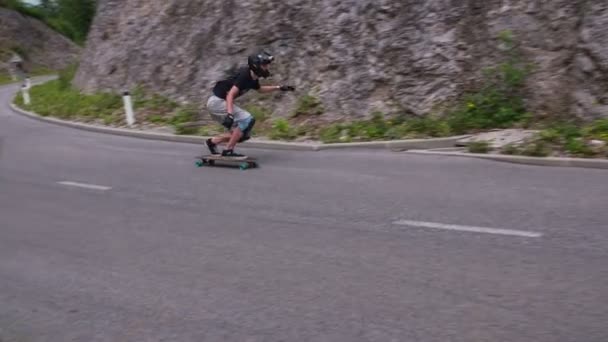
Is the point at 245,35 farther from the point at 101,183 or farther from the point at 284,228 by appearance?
the point at 284,228

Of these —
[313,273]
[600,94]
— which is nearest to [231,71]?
[600,94]

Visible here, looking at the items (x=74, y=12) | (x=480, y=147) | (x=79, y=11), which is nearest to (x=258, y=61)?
(x=480, y=147)

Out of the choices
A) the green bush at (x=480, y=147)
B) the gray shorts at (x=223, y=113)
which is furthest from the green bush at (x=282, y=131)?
the green bush at (x=480, y=147)

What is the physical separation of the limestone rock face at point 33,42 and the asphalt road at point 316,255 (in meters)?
58.1

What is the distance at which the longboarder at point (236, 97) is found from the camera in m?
10.7

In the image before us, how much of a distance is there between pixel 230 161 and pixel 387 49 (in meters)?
5.03

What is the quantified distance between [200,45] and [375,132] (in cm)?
795

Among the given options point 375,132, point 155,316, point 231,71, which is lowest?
point 155,316

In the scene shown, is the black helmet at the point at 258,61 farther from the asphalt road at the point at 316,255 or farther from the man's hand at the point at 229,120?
the asphalt road at the point at 316,255

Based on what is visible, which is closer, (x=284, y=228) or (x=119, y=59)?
(x=284, y=228)

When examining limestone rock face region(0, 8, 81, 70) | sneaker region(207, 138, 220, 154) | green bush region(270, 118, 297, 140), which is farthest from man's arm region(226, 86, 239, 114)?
limestone rock face region(0, 8, 81, 70)

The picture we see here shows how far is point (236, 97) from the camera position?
10781mm

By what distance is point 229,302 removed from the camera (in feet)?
16.9

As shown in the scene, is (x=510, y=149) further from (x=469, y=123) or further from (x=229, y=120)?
(x=229, y=120)
